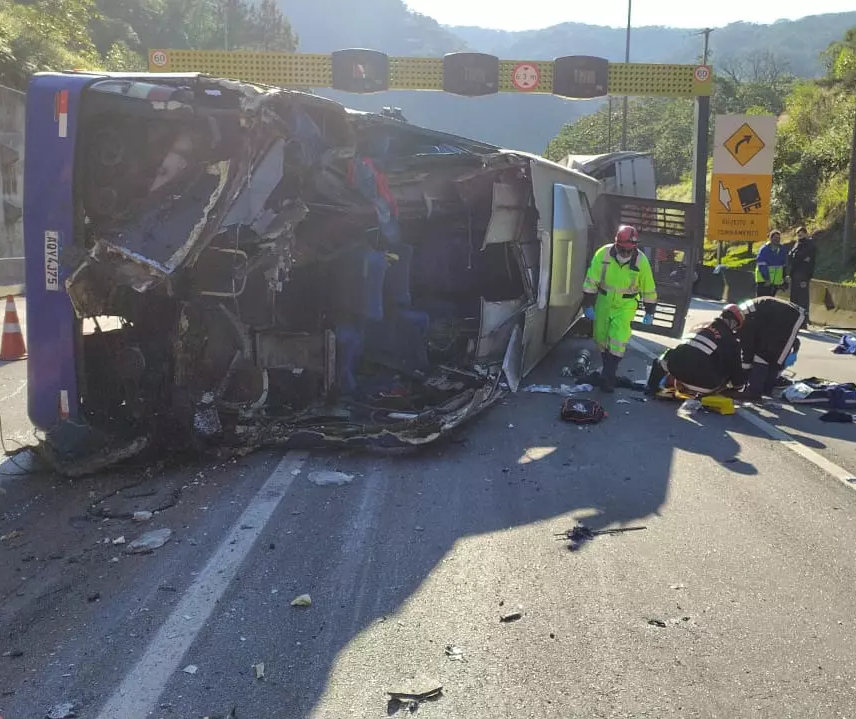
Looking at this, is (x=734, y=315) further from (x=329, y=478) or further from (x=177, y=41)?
(x=177, y=41)

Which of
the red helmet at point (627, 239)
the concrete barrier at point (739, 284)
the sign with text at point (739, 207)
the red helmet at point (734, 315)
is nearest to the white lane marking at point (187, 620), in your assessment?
the red helmet at point (627, 239)

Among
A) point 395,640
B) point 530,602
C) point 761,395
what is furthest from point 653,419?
point 395,640

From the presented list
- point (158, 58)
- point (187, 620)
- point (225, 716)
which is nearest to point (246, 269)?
point (187, 620)

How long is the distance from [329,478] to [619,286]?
3837 millimetres

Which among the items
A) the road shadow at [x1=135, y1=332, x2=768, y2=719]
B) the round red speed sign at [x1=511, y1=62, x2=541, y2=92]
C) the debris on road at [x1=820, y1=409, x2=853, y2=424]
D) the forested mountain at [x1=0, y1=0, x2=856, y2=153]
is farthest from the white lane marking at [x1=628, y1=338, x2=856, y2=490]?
the round red speed sign at [x1=511, y1=62, x2=541, y2=92]

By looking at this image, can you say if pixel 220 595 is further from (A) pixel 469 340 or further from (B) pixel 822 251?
(B) pixel 822 251

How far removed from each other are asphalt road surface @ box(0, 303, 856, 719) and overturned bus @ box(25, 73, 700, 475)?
447 mm

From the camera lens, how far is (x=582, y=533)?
3973mm

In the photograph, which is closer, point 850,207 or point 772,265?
point 772,265

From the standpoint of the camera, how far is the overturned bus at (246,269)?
4.46 meters

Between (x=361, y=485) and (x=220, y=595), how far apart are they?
1.52 meters

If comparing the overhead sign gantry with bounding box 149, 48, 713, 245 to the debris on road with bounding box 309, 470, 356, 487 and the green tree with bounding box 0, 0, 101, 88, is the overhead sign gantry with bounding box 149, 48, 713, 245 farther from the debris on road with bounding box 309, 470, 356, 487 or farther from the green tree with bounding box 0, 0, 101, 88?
the debris on road with bounding box 309, 470, 356, 487

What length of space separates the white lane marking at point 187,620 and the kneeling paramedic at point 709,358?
4083 millimetres

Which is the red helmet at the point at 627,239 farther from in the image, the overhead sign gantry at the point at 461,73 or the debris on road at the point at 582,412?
the overhead sign gantry at the point at 461,73
